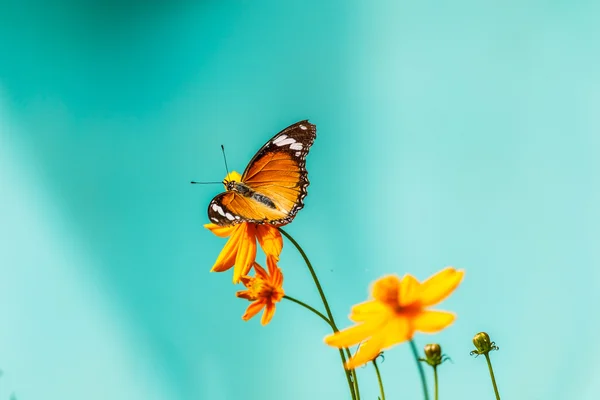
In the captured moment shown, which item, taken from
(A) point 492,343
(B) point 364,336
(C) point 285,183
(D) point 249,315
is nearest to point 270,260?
(D) point 249,315

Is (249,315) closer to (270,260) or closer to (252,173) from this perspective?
(270,260)

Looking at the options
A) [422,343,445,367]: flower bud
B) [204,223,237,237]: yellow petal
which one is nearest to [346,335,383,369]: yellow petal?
[422,343,445,367]: flower bud

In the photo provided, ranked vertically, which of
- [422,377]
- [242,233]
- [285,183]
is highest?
[285,183]

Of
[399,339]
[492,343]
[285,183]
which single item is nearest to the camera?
[399,339]

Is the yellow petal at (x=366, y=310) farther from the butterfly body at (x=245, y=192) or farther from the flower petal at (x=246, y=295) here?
the butterfly body at (x=245, y=192)

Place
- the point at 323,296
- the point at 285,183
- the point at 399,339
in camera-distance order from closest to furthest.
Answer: the point at 399,339
the point at 323,296
the point at 285,183

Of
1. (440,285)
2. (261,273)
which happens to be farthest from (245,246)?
(440,285)

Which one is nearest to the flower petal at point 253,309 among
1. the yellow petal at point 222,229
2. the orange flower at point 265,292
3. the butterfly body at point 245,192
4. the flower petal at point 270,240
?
the orange flower at point 265,292
